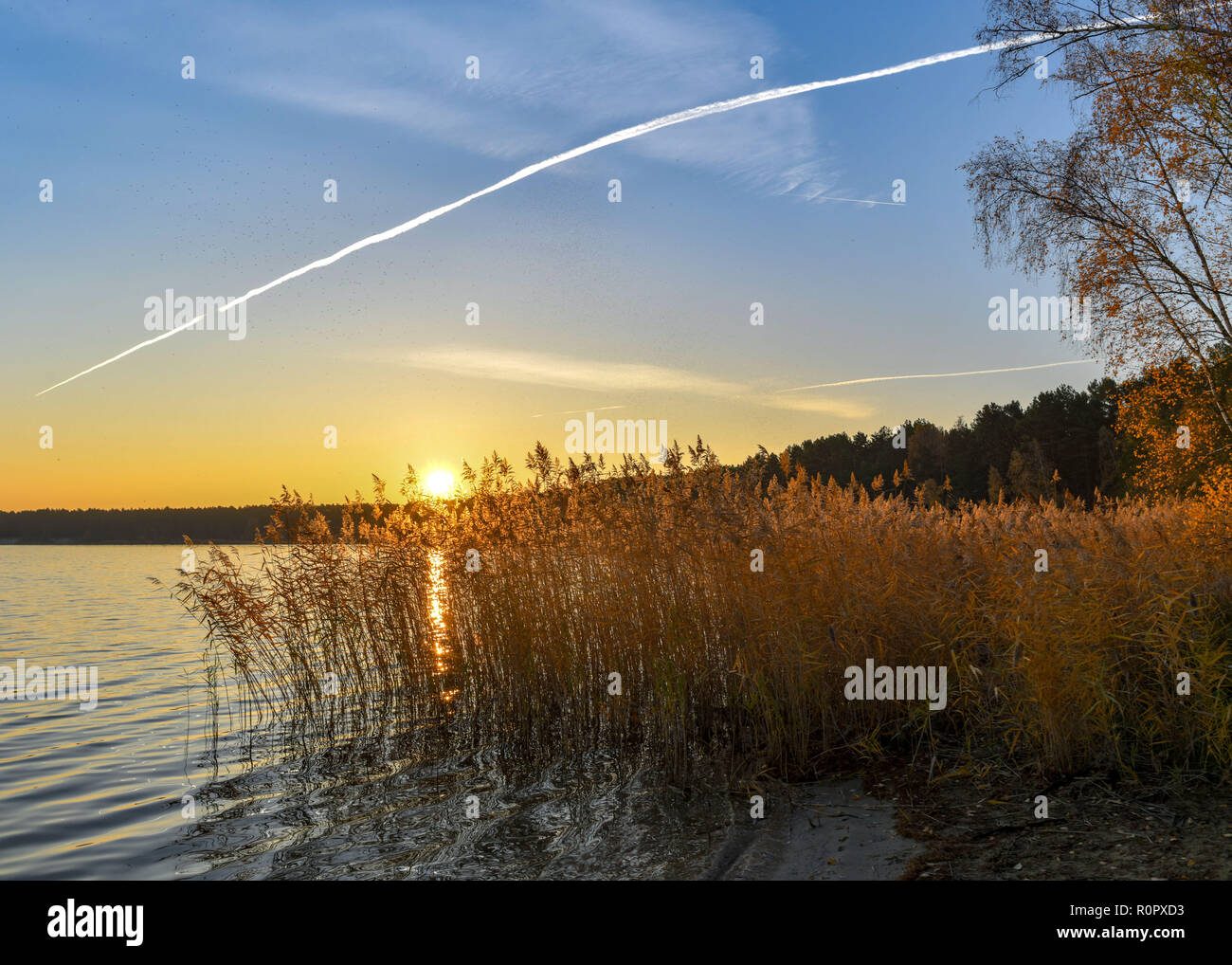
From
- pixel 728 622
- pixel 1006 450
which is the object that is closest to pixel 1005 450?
pixel 1006 450

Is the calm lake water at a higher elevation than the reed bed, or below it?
below

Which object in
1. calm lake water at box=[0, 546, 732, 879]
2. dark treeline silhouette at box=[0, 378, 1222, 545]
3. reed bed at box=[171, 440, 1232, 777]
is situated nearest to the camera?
calm lake water at box=[0, 546, 732, 879]

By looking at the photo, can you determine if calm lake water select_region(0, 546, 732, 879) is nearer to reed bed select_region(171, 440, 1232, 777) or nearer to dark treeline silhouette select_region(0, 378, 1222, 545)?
reed bed select_region(171, 440, 1232, 777)

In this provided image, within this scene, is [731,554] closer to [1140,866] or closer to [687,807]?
[687,807]

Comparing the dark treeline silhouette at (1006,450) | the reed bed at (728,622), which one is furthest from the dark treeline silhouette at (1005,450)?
the reed bed at (728,622)

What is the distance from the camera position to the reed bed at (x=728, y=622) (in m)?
6.60

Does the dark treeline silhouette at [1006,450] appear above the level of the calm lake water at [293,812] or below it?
above

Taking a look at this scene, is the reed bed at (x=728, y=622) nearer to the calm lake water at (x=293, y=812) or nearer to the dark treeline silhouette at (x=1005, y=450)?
the calm lake water at (x=293, y=812)

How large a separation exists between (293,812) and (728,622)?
4.31m

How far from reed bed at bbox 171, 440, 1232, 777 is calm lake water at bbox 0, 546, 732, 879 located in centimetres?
75

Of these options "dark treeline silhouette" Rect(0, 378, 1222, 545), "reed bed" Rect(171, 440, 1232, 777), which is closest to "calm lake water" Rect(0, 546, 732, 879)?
"reed bed" Rect(171, 440, 1232, 777)

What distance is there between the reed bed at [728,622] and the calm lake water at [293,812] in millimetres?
754

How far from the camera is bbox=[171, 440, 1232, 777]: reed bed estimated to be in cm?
660

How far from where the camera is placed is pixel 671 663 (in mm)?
8117
